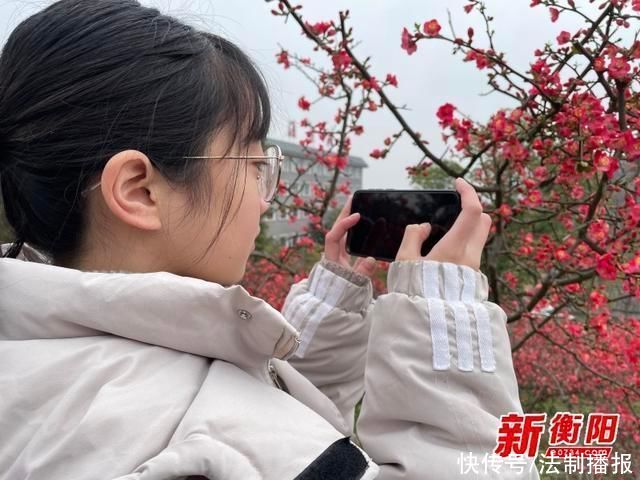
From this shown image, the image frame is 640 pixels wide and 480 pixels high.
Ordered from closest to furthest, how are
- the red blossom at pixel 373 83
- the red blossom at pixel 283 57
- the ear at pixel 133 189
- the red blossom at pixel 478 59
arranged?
the ear at pixel 133 189
the red blossom at pixel 478 59
the red blossom at pixel 373 83
the red blossom at pixel 283 57

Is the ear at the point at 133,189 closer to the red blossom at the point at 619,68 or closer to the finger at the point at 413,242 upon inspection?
the finger at the point at 413,242

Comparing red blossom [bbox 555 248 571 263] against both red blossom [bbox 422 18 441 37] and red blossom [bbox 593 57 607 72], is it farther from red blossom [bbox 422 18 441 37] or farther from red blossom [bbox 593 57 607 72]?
red blossom [bbox 422 18 441 37]

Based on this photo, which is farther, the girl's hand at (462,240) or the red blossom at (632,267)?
the red blossom at (632,267)

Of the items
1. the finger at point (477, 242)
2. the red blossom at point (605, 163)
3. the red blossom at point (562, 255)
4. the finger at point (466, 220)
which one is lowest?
the red blossom at point (562, 255)

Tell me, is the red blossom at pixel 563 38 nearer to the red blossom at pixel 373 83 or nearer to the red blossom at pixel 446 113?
the red blossom at pixel 446 113

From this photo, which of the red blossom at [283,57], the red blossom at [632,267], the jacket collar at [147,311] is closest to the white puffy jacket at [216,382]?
the jacket collar at [147,311]

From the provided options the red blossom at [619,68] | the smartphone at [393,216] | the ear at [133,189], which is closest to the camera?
the ear at [133,189]

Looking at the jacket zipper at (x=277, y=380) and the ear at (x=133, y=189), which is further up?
the ear at (x=133, y=189)

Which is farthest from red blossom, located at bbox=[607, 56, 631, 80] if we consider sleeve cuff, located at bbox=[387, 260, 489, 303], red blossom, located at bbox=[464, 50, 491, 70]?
sleeve cuff, located at bbox=[387, 260, 489, 303]

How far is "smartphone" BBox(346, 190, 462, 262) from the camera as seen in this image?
→ 103 cm

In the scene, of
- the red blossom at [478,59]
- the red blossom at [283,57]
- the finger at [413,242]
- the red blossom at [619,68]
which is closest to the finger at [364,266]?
the finger at [413,242]

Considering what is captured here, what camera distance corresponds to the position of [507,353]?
0.88 meters

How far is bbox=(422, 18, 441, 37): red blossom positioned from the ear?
171cm

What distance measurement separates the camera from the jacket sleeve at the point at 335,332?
128 cm
